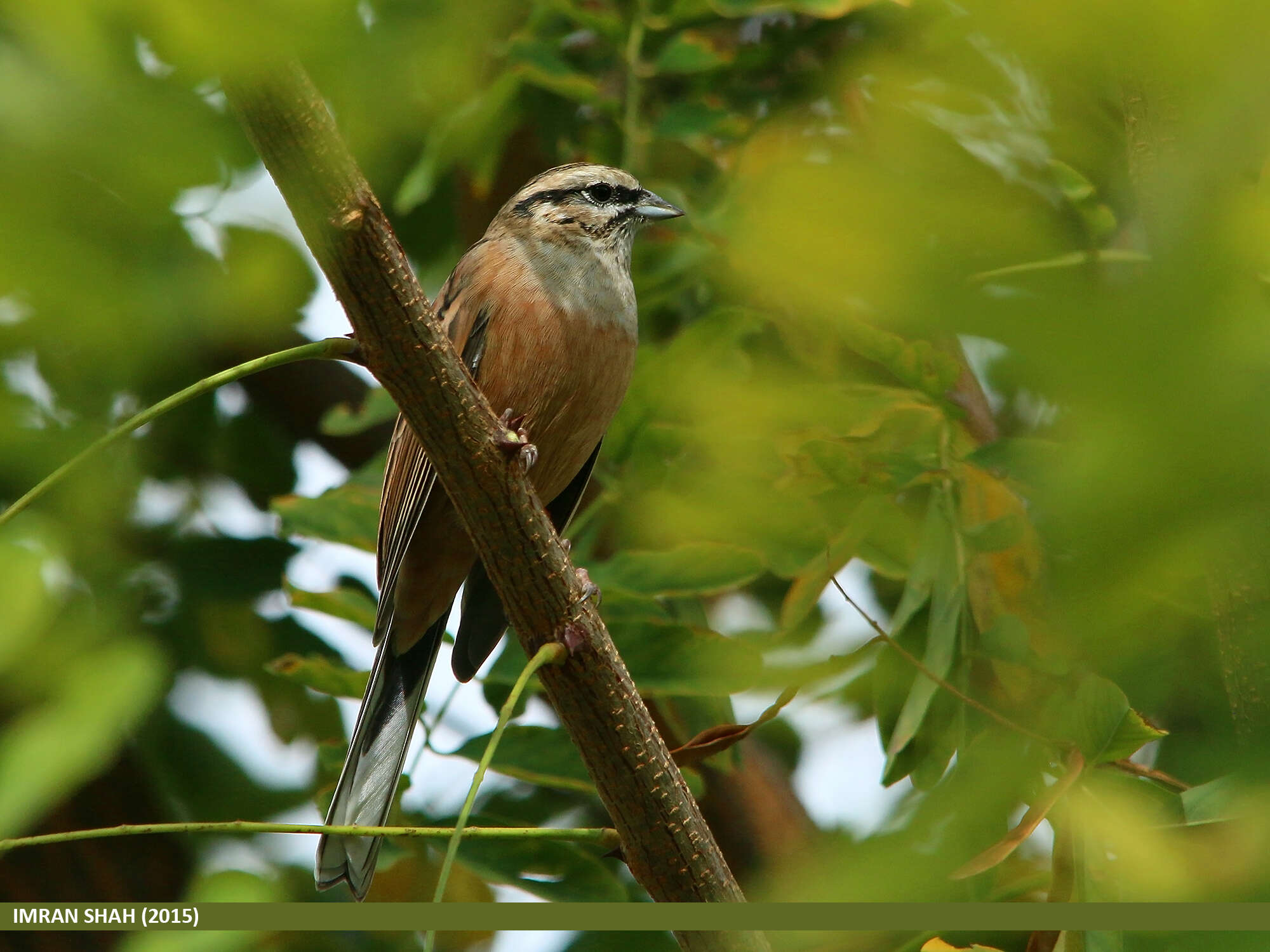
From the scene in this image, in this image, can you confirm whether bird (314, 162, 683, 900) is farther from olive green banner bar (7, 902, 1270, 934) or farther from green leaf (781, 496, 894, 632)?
green leaf (781, 496, 894, 632)

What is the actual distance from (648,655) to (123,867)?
256 cm

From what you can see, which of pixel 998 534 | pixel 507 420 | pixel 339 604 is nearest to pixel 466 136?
pixel 507 420

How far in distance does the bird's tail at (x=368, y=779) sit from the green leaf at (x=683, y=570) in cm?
79

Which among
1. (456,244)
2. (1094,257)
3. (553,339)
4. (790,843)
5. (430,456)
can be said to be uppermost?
(456,244)

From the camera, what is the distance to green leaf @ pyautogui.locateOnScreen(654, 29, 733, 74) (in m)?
4.15

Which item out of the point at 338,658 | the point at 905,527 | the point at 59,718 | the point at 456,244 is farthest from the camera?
the point at 456,244

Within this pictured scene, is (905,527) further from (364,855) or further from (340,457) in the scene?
(340,457)

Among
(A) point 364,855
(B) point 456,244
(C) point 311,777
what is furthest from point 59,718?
(B) point 456,244

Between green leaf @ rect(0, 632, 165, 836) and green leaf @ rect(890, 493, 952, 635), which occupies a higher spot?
green leaf @ rect(890, 493, 952, 635)

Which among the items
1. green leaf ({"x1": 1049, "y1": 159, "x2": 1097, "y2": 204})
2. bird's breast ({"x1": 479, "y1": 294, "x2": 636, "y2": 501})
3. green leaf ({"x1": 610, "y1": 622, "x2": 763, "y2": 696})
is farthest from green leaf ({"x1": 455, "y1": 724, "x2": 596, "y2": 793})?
green leaf ({"x1": 1049, "y1": 159, "x2": 1097, "y2": 204})

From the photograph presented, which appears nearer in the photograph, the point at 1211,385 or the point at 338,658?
the point at 1211,385

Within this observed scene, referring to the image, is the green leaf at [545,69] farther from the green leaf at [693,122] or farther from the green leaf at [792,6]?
the green leaf at [792,6]

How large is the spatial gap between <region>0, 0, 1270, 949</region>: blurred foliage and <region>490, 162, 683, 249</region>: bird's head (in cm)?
17

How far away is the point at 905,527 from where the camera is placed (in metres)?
2.89
